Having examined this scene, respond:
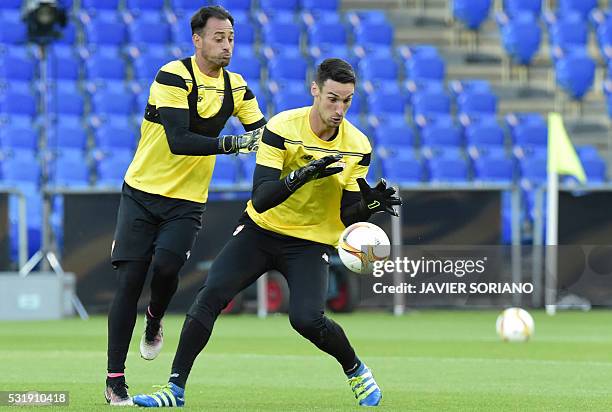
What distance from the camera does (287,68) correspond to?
2242 centimetres

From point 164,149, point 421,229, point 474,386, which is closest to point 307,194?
point 164,149

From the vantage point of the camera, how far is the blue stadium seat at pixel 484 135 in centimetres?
2171

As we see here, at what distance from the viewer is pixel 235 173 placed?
20312 millimetres

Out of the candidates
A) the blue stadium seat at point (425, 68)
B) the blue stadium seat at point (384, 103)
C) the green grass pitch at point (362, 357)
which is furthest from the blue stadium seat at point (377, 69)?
the green grass pitch at point (362, 357)

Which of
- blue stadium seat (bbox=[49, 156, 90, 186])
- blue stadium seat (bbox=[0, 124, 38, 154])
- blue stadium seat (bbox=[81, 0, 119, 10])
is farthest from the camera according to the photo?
blue stadium seat (bbox=[81, 0, 119, 10])

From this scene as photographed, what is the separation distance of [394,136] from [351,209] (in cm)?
1372

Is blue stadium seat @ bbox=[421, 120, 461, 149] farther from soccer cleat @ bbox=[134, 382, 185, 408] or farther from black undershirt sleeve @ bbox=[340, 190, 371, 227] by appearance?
soccer cleat @ bbox=[134, 382, 185, 408]

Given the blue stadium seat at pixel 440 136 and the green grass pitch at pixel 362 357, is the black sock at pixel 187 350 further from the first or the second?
the blue stadium seat at pixel 440 136

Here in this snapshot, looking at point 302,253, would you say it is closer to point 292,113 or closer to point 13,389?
point 292,113

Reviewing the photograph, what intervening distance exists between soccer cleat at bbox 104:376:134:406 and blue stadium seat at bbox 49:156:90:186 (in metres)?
12.4

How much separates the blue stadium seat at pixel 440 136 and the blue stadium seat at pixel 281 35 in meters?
3.06

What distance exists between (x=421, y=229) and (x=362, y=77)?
5.15 meters

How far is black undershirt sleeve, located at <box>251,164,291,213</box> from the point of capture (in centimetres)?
728

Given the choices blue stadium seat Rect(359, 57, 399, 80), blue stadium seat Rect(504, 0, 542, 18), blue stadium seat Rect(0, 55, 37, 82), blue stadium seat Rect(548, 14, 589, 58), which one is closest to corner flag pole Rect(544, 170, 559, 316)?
blue stadium seat Rect(359, 57, 399, 80)
